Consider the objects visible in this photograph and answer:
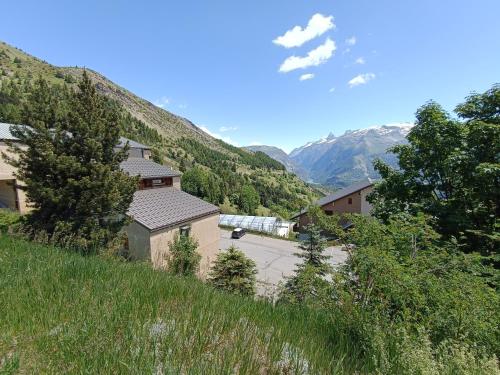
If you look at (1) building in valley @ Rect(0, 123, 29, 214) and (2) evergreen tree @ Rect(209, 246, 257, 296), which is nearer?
(2) evergreen tree @ Rect(209, 246, 257, 296)

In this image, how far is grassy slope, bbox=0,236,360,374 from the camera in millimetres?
1973

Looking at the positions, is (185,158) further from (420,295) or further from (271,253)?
(420,295)

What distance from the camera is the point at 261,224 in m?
52.3

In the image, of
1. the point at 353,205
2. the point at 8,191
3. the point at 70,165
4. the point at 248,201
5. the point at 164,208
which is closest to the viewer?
the point at 70,165

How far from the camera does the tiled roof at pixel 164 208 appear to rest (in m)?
17.4

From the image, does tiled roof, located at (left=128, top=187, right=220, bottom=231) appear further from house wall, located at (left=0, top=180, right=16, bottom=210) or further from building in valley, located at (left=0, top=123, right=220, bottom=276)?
house wall, located at (left=0, top=180, right=16, bottom=210)

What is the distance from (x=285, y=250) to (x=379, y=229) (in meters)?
31.3

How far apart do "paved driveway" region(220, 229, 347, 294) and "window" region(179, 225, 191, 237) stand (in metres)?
8.52

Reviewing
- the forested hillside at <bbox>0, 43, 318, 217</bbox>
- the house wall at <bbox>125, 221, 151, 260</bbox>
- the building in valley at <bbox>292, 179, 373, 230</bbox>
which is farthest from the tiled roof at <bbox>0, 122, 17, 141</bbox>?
the building in valley at <bbox>292, 179, 373, 230</bbox>

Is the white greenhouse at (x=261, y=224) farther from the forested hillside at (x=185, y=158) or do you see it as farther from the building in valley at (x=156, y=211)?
the building in valley at (x=156, y=211)

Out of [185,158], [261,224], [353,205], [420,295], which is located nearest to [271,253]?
[261,224]

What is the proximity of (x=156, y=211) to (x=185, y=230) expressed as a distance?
2.53m

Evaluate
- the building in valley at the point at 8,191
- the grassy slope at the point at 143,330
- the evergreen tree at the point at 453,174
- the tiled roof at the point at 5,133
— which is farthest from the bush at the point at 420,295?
the tiled roof at the point at 5,133

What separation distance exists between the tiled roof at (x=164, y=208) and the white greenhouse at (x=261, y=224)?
28050mm
